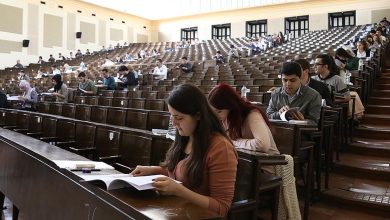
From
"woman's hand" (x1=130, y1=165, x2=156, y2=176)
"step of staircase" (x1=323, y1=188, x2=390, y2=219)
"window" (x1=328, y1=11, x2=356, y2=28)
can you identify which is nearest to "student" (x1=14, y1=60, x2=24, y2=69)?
"window" (x1=328, y1=11, x2=356, y2=28)

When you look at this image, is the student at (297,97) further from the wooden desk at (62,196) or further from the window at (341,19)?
the window at (341,19)

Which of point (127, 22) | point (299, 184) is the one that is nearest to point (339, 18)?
point (127, 22)

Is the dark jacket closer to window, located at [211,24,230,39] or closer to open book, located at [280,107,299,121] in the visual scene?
open book, located at [280,107,299,121]

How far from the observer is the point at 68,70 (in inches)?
435

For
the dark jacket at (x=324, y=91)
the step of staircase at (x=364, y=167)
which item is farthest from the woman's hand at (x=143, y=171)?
the step of staircase at (x=364, y=167)

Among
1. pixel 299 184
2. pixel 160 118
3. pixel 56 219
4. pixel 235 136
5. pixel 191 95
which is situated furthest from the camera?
pixel 160 118

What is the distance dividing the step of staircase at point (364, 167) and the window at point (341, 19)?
1242cm

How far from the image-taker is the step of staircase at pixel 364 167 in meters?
2.39

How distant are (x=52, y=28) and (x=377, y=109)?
45.8 feet

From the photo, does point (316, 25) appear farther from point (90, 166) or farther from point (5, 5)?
point (90, 166)

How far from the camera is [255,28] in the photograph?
1619 cm

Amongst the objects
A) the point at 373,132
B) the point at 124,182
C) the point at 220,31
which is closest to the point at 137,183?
the point at 124,182

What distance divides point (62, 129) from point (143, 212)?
2162 millimetres

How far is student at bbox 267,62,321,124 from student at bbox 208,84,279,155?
1.74 feet
